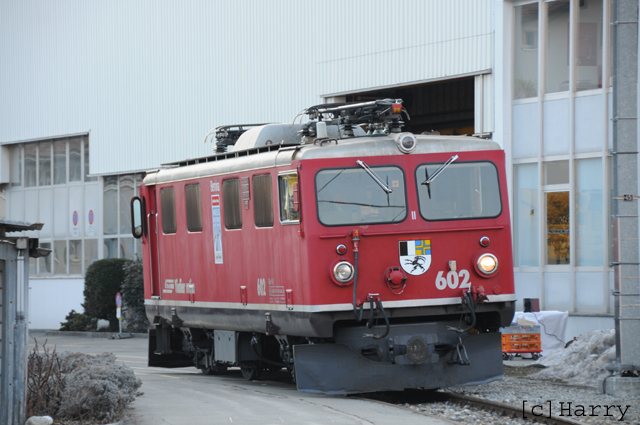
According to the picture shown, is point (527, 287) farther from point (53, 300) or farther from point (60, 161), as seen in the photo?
point (60, 161)

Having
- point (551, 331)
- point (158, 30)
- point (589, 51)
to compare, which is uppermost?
point (158, 30)

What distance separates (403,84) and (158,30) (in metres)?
11.4

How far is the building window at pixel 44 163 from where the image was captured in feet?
126

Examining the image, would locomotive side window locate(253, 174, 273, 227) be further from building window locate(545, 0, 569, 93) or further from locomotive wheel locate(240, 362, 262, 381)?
building window locate(545, 0, 569, 93)

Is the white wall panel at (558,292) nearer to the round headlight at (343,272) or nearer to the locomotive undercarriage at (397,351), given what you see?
the locomotive undercarriage at (397,351)

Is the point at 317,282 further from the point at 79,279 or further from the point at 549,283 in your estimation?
the point at 79,279

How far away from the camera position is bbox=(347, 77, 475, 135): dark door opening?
28203 millimetres

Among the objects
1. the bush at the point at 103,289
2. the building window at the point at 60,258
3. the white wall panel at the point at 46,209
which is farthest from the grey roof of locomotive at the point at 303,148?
the white wall panel at the point at 46,209

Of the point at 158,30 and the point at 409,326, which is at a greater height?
the point at 158,30

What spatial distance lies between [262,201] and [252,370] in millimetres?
3272

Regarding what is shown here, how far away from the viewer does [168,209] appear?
16.0 m

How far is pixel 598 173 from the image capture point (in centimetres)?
2064

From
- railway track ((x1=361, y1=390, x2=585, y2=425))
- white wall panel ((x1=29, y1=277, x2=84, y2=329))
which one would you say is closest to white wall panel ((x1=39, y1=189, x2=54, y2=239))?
white wall panel ((x1=29, y1=277, x2=84, y2=329))

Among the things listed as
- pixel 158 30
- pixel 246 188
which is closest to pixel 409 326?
pixel 246 188
